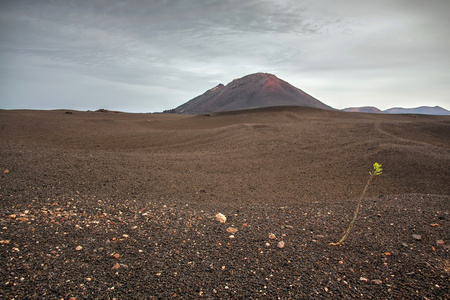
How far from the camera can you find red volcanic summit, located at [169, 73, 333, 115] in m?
112

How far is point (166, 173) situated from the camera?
21.3 feet

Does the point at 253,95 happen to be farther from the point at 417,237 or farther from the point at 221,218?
the point at 417,237

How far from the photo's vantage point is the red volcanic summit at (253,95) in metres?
112

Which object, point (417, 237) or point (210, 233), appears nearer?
point (417, 237)

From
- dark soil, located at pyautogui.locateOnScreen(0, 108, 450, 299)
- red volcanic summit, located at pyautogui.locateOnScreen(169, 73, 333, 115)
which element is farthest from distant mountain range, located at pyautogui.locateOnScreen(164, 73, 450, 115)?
dark soil, located at pyautogui.locateOnScreen(0, 108, 450, 299)

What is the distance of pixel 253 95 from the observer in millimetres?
118312

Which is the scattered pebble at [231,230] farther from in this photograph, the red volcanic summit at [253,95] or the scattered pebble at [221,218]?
the red volcanic summit at [253,95]

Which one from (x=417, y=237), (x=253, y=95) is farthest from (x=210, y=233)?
(x=253, y=95)

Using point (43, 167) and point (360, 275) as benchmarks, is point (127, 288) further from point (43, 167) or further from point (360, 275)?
point (43, 167)

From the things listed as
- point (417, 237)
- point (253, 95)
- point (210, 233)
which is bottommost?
point (210, 233)

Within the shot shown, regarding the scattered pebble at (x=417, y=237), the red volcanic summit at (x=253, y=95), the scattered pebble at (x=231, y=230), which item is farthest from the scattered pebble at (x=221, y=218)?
the red volcanic summit at (x=253, y=95)

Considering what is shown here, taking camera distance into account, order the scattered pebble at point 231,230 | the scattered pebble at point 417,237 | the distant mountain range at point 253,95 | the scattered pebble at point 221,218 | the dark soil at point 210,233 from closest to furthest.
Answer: the dark soil at point 210,233, the scattered pebble at point 417,237, the scattered pebble at point 231,230, the scattered pebble at point 221,218, the distant mountain range at point 253,95

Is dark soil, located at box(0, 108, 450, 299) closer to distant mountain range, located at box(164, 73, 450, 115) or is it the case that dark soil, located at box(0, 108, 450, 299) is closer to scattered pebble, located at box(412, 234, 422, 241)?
scattered pebble, located at box(412, 234, 422, 241)

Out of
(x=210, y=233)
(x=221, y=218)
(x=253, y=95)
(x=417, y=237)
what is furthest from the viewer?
(x=253, y=95)
